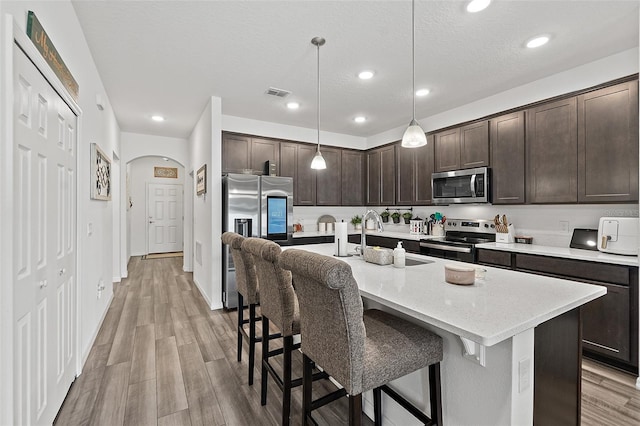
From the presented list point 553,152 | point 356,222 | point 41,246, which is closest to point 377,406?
point 41,246

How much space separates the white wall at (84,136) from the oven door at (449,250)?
3683 millimetres

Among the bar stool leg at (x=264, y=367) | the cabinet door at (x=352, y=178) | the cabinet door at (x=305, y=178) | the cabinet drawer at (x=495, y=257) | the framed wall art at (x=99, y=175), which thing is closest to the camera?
the bar stool leg at (x=264, y=367)

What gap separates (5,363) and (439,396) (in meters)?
1.81

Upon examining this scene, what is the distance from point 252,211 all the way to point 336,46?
89.4 inches

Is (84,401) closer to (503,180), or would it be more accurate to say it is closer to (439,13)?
(439,13)

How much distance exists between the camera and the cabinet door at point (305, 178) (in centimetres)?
502

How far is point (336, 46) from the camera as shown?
2.61 metres

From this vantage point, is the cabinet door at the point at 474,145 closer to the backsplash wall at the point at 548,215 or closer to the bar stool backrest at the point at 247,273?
the backsplash wall at the point at 548,215

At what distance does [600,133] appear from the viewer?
276 centimetres

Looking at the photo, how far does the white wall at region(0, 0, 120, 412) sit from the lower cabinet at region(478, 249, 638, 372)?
3738 millimetres

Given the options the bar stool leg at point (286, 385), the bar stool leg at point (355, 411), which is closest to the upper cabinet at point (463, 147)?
the bar stool leg at point (286, 385)

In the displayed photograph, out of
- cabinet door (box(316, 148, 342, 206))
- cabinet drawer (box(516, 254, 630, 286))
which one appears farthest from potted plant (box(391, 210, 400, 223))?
cabinet drawer (box(516, 254, 630, 286))

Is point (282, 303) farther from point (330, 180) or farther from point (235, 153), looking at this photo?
point (330, 180)

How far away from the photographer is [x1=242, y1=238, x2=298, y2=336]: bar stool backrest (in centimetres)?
172
